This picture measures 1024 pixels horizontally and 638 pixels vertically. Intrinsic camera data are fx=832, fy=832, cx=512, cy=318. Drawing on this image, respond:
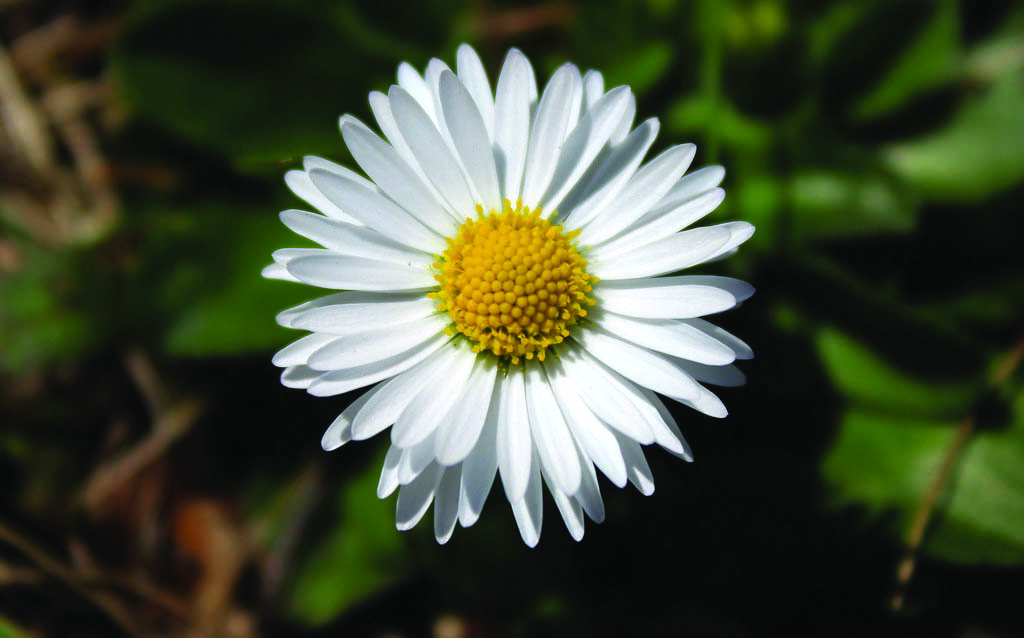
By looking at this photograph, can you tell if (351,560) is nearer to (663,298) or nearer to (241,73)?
(663,298)

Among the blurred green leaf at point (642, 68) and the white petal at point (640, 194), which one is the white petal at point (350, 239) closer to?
the white petal at point (640, 194)

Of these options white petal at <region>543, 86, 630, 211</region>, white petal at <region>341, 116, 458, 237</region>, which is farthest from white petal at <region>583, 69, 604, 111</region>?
white petal at <region>341, 116, 458, 237</region>

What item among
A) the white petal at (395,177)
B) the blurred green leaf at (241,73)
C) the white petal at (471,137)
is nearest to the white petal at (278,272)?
the white petal at (395,177)

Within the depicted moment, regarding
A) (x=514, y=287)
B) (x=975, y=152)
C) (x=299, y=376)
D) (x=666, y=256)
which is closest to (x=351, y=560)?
(x=299, y=376)

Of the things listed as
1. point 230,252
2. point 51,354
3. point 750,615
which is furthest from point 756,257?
point 51,354

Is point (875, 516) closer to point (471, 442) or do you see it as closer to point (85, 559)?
point (471, 442)

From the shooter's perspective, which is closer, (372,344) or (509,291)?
(372,344)

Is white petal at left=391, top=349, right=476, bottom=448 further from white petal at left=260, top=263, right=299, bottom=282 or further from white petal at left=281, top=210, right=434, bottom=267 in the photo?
white petal at left=260, top=263, right=299, bottom=282
